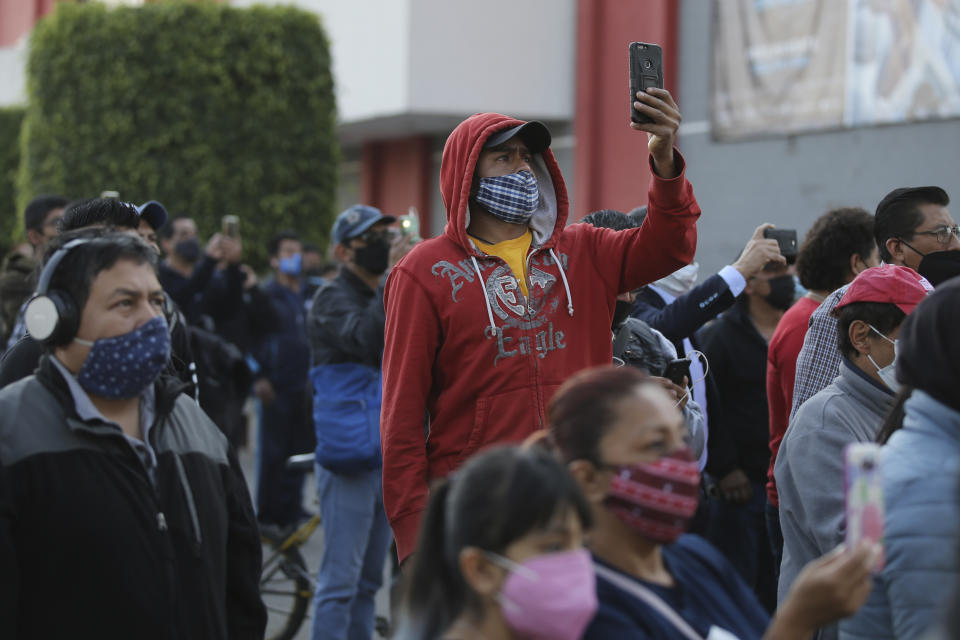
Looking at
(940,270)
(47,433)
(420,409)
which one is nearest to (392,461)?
(420,409)

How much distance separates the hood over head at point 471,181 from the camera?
12.7 ft

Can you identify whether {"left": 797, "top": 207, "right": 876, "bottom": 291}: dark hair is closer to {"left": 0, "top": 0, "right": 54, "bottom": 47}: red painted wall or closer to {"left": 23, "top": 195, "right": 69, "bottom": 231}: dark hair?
{"left": 23, "top": 195, "right": 69, "bottom": 231}: dark hair

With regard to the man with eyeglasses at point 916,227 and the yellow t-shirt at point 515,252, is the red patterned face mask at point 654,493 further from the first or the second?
the man with eyeglasses at point 916,227

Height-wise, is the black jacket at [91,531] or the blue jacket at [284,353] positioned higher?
the black jacket at [91,531]

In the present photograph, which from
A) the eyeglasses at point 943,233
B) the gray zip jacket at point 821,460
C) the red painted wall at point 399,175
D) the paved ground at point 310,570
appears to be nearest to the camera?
the gray zip jacket at point 821,460

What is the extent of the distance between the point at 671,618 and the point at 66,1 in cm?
1691

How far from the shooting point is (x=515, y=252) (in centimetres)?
394

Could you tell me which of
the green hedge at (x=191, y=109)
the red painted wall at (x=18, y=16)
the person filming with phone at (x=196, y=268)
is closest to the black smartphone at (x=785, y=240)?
the person filming with phone at (x=196, y=268)

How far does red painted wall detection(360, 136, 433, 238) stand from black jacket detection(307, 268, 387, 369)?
13520 mm

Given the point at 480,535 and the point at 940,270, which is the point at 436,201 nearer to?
the point at 940,270

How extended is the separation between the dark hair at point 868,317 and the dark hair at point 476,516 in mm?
1801

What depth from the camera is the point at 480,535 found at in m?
2.13

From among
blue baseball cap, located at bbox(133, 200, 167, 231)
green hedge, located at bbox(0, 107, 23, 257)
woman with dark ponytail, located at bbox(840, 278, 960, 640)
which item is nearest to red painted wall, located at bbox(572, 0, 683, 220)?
green hedge, located at bbox(0, 107, 23, 257)

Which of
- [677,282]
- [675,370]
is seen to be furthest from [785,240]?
[675,370]
